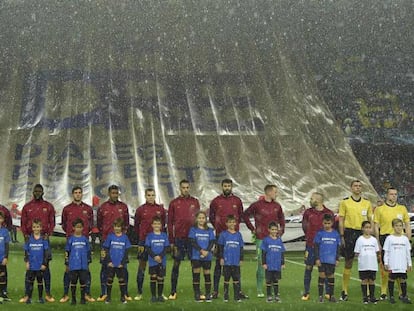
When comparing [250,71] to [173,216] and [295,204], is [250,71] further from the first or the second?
[173,216]

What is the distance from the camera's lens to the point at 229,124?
76.2 feet

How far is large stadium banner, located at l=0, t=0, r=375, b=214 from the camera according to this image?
21016 millimetres

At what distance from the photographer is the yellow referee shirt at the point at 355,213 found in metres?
12.0

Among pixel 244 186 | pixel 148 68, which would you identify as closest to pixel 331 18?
pixel 148 68

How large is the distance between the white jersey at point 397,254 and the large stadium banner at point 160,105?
902 centimetres

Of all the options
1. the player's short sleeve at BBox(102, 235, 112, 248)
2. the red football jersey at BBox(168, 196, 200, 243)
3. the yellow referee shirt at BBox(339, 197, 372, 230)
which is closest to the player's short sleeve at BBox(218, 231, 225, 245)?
the red football jersey at BBox(168, 196, 200, 243)

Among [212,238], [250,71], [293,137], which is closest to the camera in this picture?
[212,238]

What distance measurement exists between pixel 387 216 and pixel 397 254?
0.70 m

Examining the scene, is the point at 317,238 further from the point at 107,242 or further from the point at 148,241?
the point at 107,242

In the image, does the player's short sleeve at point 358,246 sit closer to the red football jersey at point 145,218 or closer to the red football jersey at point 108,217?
the red football jersey at point 145,218

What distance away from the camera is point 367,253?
1150 centimetres

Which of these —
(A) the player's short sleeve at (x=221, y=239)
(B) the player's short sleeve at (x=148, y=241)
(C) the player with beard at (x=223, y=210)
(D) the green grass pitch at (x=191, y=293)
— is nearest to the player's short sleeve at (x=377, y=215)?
(D) the green grass pitch at (x=191, y=293)

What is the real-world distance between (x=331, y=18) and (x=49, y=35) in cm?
983

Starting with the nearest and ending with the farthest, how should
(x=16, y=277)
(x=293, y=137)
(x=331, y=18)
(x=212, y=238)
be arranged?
1. (x=212, y=238)
2. (x=16, y=277)
3. (x=293, y=137)
4. (x=331, y=18)
